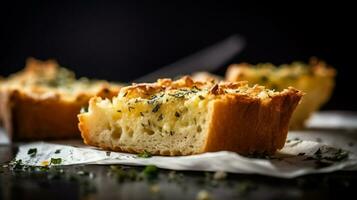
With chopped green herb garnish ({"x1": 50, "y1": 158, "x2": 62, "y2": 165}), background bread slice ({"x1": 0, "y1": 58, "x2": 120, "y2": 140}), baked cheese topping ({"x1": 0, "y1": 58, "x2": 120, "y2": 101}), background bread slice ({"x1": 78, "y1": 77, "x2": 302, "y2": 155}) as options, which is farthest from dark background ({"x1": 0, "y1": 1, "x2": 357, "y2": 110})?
chopped green herb garnish ({"x1": 50, "y1": 158, "x2": 62, "y2": 165})

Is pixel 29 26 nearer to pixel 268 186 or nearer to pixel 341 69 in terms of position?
pixel 341 69

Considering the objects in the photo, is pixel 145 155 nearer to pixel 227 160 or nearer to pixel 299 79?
pixel 227 160

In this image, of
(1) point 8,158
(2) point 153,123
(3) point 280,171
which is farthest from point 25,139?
(3) point 280,171

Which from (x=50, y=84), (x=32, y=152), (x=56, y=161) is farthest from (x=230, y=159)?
(x=50, y=84)

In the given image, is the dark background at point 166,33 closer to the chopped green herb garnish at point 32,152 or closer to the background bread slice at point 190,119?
the chopped green herb garnish at point 32,152

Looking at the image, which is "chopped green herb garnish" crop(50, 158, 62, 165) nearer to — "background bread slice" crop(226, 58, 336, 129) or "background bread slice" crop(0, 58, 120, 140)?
"background bread slice" crop(0, 58, 120, 140)

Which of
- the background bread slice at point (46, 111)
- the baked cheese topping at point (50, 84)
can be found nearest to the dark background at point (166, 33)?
the baked cheese topping at point (50, 84)
